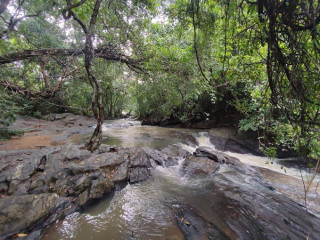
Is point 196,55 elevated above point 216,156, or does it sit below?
above

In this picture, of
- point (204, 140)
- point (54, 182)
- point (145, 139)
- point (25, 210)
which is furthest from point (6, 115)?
point (204, 140)

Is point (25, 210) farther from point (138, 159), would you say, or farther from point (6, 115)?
point (6, 115)

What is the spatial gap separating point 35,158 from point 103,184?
1.79 metres

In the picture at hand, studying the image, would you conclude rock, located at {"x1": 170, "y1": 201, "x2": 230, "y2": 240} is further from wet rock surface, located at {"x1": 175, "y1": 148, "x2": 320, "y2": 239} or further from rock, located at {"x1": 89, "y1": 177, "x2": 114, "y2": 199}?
rock, located at {"x1": 89, "y1": 177, "x2": 114, "y2": 199}

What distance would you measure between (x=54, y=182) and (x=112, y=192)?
1.29 meters

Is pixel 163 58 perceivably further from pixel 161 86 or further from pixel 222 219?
pixel 222 219

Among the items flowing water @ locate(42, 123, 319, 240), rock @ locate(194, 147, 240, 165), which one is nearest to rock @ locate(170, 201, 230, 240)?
flowing water @ locate(42, 123, 319, 240)

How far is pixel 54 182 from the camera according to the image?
342 centimetres

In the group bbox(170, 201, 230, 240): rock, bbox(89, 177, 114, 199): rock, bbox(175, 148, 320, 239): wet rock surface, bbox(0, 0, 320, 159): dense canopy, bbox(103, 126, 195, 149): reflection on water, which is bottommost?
bbox(175, 148, 320, 239): wet rock surface

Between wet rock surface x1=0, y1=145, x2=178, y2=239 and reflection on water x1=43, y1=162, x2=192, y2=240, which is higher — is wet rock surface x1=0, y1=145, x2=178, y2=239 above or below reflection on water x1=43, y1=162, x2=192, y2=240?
above

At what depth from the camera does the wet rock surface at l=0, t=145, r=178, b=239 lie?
2.57 m

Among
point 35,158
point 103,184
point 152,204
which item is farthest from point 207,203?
point 35,158

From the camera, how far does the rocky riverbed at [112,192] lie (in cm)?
272

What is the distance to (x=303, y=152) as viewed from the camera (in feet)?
6.23
